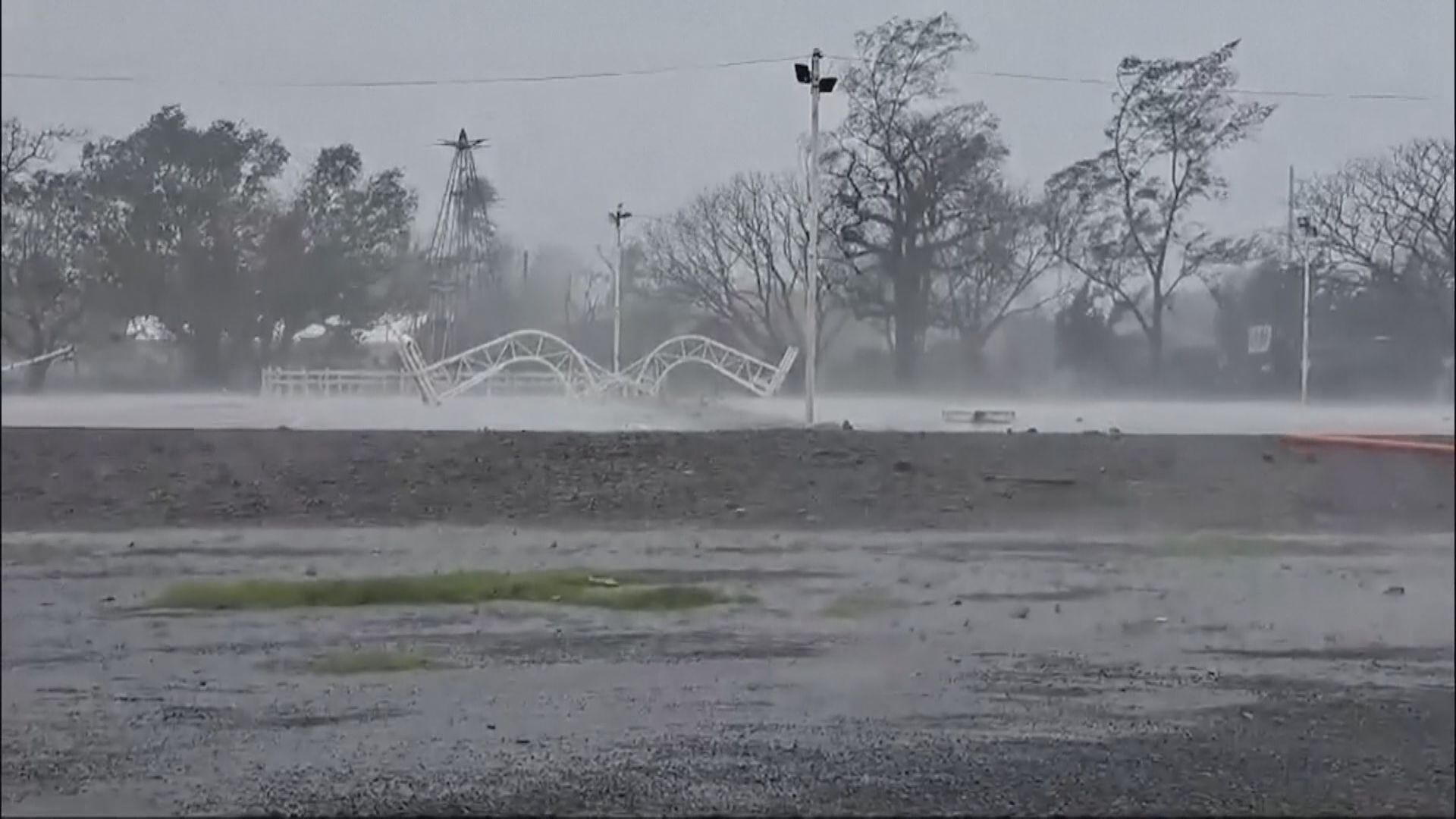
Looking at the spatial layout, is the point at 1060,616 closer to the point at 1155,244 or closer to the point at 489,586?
the point at 1155,244

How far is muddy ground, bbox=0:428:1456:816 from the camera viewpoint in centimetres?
325

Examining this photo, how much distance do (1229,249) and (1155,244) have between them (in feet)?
0.59

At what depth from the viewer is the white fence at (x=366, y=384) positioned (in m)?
3.46

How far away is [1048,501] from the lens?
4.13 m

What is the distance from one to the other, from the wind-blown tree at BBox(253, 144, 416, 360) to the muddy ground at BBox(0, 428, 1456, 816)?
286mm

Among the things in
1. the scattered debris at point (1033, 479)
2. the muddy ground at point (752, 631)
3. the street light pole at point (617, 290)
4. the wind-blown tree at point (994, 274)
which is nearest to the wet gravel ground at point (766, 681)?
the muddy ground at point (752, 631)

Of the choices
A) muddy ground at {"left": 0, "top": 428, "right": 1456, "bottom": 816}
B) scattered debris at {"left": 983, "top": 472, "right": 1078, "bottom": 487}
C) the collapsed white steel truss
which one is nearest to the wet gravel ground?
muddy ground at {"left": 0, "top": 428, "right": 1456, "bottom": 816}

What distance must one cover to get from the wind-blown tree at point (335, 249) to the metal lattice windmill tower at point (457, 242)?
3.0 inches

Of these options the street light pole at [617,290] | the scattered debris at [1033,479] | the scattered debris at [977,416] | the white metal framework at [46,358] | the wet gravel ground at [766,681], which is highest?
the street light pole at [617,290]

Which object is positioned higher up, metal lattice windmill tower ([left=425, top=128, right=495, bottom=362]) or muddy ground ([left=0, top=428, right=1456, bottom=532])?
metal lattice windmill tower ([left=425, top=128, right=495, bottom=362])

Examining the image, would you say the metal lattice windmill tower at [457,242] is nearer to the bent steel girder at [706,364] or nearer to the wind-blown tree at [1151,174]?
the bent steel girder at [706,364]

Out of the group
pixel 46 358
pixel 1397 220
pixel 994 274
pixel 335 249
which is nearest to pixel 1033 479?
pixel 994 274

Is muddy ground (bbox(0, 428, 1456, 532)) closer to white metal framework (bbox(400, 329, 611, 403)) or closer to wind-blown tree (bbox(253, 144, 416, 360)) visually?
white metal framework (bbox(400, 329, 611, 403))

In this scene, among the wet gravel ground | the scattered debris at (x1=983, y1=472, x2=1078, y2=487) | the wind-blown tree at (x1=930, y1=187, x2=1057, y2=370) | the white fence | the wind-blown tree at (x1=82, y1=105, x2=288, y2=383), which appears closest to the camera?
the wet gravel ground
